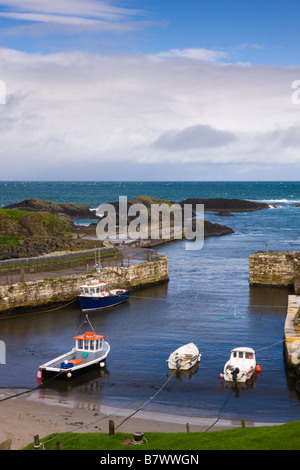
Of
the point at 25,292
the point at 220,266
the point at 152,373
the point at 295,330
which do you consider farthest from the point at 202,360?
the point at 220,266

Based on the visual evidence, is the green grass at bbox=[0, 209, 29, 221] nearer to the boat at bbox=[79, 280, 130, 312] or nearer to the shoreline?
the boat at bbox=[79, 280, 130, 312]

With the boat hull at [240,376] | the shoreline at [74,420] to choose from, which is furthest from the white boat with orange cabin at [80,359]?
the boat hull at [240,376]

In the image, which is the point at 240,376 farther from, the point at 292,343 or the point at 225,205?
the point at 225,205

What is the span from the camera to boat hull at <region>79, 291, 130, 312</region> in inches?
1846

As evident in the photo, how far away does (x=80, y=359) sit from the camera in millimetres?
32688

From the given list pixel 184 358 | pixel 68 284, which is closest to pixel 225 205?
pixel 68 284

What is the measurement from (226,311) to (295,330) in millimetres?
11971

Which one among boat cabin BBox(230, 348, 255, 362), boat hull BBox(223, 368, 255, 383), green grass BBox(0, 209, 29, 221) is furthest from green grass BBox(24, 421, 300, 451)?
green grass BBox(0, 209, 29, 221)

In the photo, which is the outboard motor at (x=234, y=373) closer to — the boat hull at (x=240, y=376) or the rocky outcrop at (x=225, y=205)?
the boat hull at (x=240, y=376)

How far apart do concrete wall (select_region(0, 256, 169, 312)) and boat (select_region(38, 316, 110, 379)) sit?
12526 mm

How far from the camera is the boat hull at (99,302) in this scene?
46.9 m

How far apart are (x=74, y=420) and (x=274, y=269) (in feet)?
120

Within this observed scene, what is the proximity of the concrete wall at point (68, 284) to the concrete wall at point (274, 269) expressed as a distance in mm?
9764

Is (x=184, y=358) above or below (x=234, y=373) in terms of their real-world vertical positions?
above
